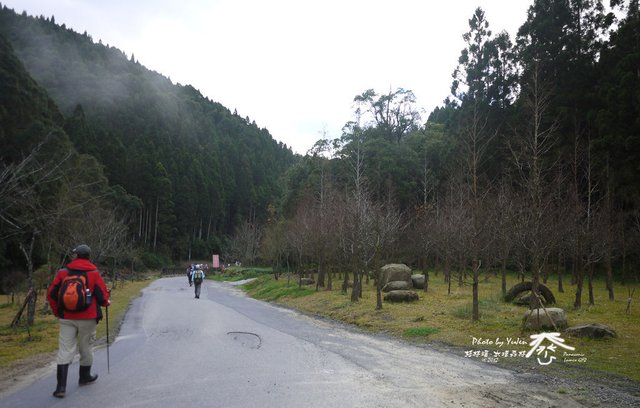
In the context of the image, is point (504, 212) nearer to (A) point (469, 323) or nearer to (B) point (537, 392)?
(A) point (469, 323)

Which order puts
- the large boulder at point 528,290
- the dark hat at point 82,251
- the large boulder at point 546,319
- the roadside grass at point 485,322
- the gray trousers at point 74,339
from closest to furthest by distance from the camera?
1. the gray trousers at point 74,339
2. the dark hat at point 82,251
3. the roadside grass at point 485,322
4. the large boulder at point 546,319
5. the large boulder at point 528,290

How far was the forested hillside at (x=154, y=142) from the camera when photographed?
7069 cm

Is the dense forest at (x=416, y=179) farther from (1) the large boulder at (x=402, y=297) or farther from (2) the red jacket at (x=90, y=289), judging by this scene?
(2) the red jacket at (x=90, y=289)

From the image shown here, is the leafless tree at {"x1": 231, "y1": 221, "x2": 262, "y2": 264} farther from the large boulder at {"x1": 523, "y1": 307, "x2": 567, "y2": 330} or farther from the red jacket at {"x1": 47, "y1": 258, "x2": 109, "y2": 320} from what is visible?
the red jacket at {"x1": 47, "y1": 258, "x2": 109, "y2": 320}

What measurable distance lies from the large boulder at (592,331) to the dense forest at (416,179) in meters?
2.72

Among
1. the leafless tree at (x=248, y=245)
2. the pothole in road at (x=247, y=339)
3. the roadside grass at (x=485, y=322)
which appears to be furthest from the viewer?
the leafless tree at (x=248, y=245)

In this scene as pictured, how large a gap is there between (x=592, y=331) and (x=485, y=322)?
10.8ft

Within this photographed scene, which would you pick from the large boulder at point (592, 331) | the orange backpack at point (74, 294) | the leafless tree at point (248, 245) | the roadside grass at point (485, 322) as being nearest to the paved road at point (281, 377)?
the orange backpack at point (74, 294)

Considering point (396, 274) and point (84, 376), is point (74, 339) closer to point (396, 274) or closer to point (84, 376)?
point (84, 376)

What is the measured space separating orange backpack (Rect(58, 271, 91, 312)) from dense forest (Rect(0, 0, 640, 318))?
4.36 meters

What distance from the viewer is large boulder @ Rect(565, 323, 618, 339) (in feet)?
32.9

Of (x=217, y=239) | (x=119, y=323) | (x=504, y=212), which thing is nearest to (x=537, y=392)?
(x=119, y=323)

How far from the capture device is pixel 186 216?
262ft

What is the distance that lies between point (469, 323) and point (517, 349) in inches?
142
